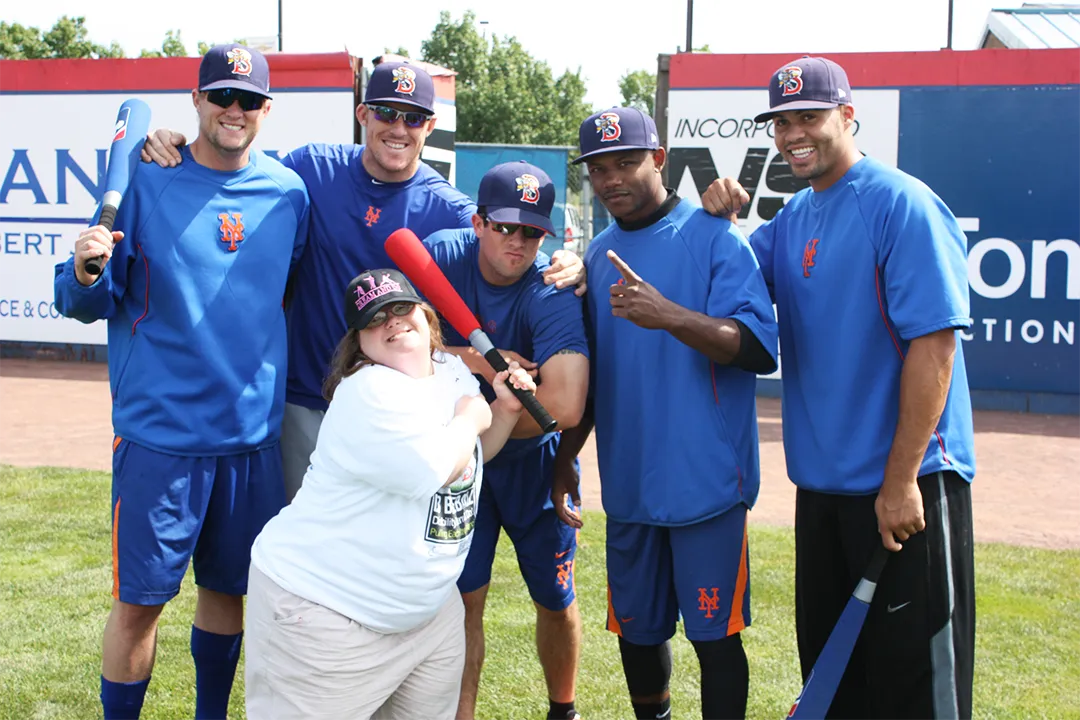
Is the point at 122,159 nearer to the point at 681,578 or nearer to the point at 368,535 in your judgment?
the point at 368,535

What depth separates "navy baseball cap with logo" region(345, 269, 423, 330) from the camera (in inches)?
114

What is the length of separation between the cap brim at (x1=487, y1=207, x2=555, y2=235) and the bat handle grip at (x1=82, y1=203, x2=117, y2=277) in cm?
122

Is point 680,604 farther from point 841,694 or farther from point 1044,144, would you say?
point 1044,144

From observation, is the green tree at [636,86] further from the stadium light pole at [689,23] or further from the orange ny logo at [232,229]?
the orange ny logo at [232,229]

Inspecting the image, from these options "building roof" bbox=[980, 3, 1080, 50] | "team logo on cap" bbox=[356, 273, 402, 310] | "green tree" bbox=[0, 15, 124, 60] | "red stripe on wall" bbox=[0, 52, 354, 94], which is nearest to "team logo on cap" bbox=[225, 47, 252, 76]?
"team logo on cap" bbox=[356, 273, 402, 310]

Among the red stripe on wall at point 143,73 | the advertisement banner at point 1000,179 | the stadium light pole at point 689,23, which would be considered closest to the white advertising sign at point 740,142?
the advertisement banner at point 1000,179

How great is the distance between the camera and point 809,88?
337cm

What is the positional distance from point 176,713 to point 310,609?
1849 millimetres

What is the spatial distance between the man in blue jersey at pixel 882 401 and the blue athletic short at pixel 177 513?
1920mm

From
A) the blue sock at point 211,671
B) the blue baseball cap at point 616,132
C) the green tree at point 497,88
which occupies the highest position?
the green tree at point 497,88

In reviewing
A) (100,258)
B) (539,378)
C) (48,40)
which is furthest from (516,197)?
(48,40)

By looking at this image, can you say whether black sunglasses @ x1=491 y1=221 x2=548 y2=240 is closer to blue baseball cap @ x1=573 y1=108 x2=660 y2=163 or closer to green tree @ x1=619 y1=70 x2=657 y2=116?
blue baseball cap @ x1=573 y1=108 x2=660 y2=163

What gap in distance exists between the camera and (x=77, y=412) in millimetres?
10352

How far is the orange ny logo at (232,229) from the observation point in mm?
3666
